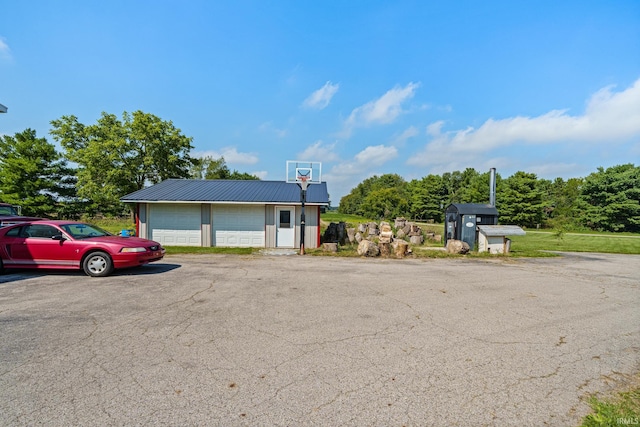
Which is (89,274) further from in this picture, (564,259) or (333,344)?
(564,259)

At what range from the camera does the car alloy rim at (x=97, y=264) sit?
24.4 ft

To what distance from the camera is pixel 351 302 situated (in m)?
5.63

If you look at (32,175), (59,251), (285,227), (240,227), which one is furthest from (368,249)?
(32,175)

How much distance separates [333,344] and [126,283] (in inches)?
218

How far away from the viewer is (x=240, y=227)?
15.2 meters

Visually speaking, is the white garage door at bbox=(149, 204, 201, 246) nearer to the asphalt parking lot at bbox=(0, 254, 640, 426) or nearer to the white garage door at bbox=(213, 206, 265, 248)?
the white garage door at bbox=(213, 206, 265, 248)

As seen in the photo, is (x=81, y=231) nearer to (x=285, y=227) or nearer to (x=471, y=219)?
(x=285, y=227)

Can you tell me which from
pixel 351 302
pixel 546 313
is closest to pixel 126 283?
pixel 351 302

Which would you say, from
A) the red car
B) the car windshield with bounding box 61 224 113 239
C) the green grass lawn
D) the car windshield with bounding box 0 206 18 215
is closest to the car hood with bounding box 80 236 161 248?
the red car

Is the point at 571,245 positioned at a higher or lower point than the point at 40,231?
lower

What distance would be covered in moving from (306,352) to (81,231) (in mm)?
7763

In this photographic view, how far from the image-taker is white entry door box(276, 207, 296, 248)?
49.7ft

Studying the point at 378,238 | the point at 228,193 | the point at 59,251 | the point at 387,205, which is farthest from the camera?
the point at 387,205

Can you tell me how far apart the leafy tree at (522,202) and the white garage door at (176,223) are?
139 ft
